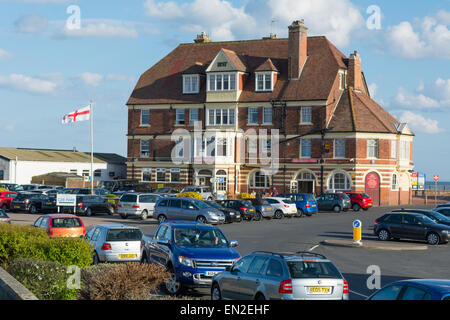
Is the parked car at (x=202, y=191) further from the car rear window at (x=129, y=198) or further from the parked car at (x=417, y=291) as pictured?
the parked car at (x=417, y=291)

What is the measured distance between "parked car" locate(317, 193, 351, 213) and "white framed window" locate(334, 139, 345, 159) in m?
9.24

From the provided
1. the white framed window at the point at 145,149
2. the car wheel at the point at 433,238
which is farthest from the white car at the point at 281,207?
the white framed window at the point at 145,149

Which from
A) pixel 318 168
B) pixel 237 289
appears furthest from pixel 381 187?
pixel 237 289

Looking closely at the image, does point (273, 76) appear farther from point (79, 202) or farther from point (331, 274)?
point (331, 274)

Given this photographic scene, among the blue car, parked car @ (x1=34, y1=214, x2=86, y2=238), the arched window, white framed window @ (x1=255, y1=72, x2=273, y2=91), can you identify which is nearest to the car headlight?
parked car @ (x1=34, y1=214, x2=86, y2=238)

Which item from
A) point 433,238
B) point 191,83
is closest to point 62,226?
point 433,238

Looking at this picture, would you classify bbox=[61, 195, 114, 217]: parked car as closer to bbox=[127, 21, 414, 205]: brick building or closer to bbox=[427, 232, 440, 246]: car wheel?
bbox=[127, 21, 414, 205]: brick building

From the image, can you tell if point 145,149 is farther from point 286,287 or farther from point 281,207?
point 286,287

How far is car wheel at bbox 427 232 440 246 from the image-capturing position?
31.4 meters

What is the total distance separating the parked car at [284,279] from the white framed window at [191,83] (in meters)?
55.8

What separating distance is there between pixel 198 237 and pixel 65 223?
9.59 metres

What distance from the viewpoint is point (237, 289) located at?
14.9m

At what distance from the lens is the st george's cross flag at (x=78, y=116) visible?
5891 cm

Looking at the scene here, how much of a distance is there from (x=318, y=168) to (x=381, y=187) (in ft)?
19.7
